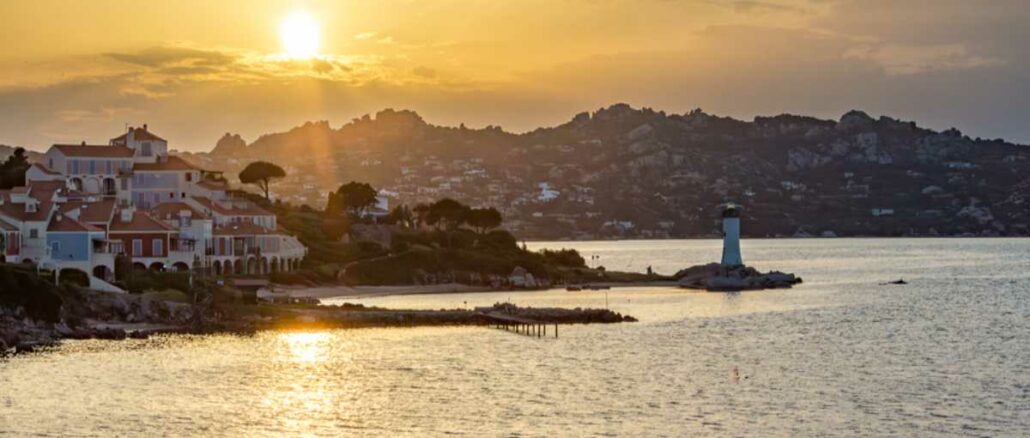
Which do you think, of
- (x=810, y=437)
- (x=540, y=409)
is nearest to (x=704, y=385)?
(x=540, y=409)

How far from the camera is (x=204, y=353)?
70.8 m

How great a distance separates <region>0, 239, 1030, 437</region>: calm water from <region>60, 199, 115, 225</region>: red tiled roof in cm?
2261

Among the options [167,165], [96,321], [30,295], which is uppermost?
[167,165]

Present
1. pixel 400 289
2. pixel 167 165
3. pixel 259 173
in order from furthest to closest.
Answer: pixel 259 173, pixel 400 289, pixel 167 165

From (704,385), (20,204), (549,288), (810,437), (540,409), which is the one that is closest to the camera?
(810,437)

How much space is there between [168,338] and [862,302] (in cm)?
6422

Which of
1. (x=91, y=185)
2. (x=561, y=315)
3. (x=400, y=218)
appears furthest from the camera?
(x=400, y=218)

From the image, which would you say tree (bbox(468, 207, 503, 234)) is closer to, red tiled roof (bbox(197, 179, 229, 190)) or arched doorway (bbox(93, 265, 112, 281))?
red tiled roof (bbox(197, 179, 229, 190))

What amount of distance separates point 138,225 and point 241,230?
13.6m

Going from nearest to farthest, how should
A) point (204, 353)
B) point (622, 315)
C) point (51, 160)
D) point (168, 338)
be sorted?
1. point (204, 353)
2. point (168, 338)
3. point (622, 315)
4. point (51, 160)

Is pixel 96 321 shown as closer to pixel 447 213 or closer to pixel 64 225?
pixel 64 225

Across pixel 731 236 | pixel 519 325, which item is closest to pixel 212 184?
pixel 519 325

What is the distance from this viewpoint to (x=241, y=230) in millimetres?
113562

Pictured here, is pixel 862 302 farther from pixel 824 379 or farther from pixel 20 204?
pixel 20 204
